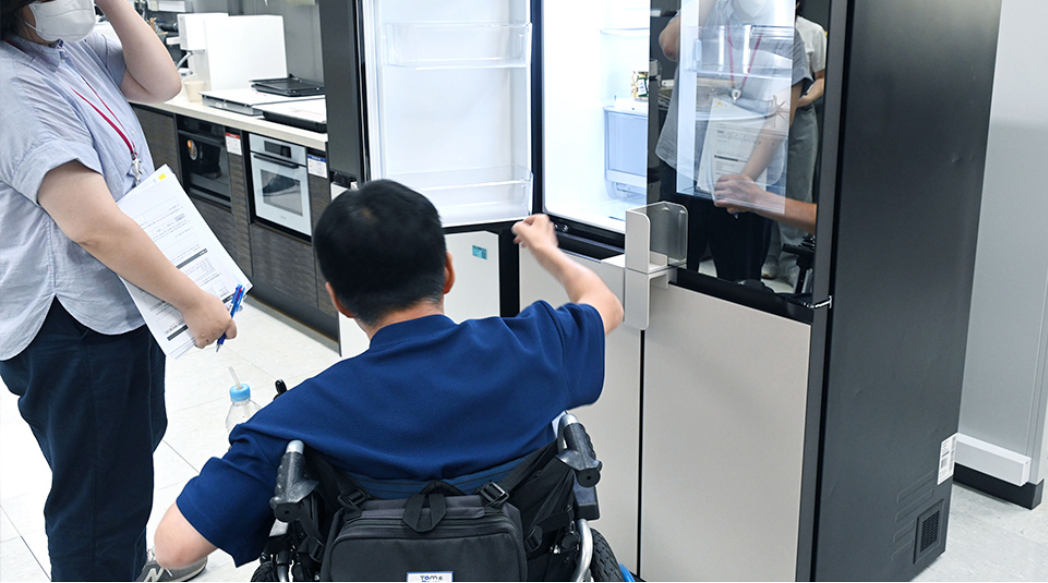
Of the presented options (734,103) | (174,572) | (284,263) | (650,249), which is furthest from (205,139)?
(734,103)

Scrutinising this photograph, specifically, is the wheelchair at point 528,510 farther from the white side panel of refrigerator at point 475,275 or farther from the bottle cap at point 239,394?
the white side panel of refrigerator at point 475,275

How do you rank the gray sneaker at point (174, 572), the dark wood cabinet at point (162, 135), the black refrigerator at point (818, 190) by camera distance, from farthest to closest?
the dark wood cabinet at point (162, 135) → the gray sneaker at point (174, 572) → the black refrigerator at point (818, 190)

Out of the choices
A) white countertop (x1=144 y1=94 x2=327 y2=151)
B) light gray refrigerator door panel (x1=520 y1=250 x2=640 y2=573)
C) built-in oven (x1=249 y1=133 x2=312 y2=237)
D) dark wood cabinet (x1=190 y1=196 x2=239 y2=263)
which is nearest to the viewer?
light gray refrigerator door panel (x1=520 y1=250 x2=640 y2=573)

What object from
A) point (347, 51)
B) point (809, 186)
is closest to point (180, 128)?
point (347, 51)

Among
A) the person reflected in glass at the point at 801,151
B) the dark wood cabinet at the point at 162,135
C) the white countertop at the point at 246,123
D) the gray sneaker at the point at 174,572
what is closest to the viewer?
the person reflected in glass at the point at 801,151

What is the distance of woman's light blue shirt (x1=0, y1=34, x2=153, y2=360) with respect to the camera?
4.37ft

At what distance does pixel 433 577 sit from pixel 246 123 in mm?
2959

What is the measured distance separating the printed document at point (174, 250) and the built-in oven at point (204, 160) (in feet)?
7.83

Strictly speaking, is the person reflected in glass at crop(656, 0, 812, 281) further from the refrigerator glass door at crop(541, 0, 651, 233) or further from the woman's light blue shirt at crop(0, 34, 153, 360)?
the woman's light blue shirt at crop(0, 34, 153, 360)

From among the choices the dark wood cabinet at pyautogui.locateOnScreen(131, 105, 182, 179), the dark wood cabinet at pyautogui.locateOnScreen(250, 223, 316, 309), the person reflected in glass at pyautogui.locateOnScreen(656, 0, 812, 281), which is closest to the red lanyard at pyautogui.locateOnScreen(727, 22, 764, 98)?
the person reflected in glass at pyautogui.locateOnScreen(656, 0, 812, 281)

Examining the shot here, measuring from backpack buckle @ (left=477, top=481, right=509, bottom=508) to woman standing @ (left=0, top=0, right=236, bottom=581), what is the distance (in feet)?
2.44

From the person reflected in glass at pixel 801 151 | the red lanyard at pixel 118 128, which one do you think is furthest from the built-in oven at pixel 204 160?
the person reflected in glass at pixel 801 151

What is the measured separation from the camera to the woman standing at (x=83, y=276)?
135cm

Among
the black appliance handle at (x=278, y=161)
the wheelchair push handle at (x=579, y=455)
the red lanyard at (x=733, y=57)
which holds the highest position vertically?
the red lanyard at (x=733, y=57)
